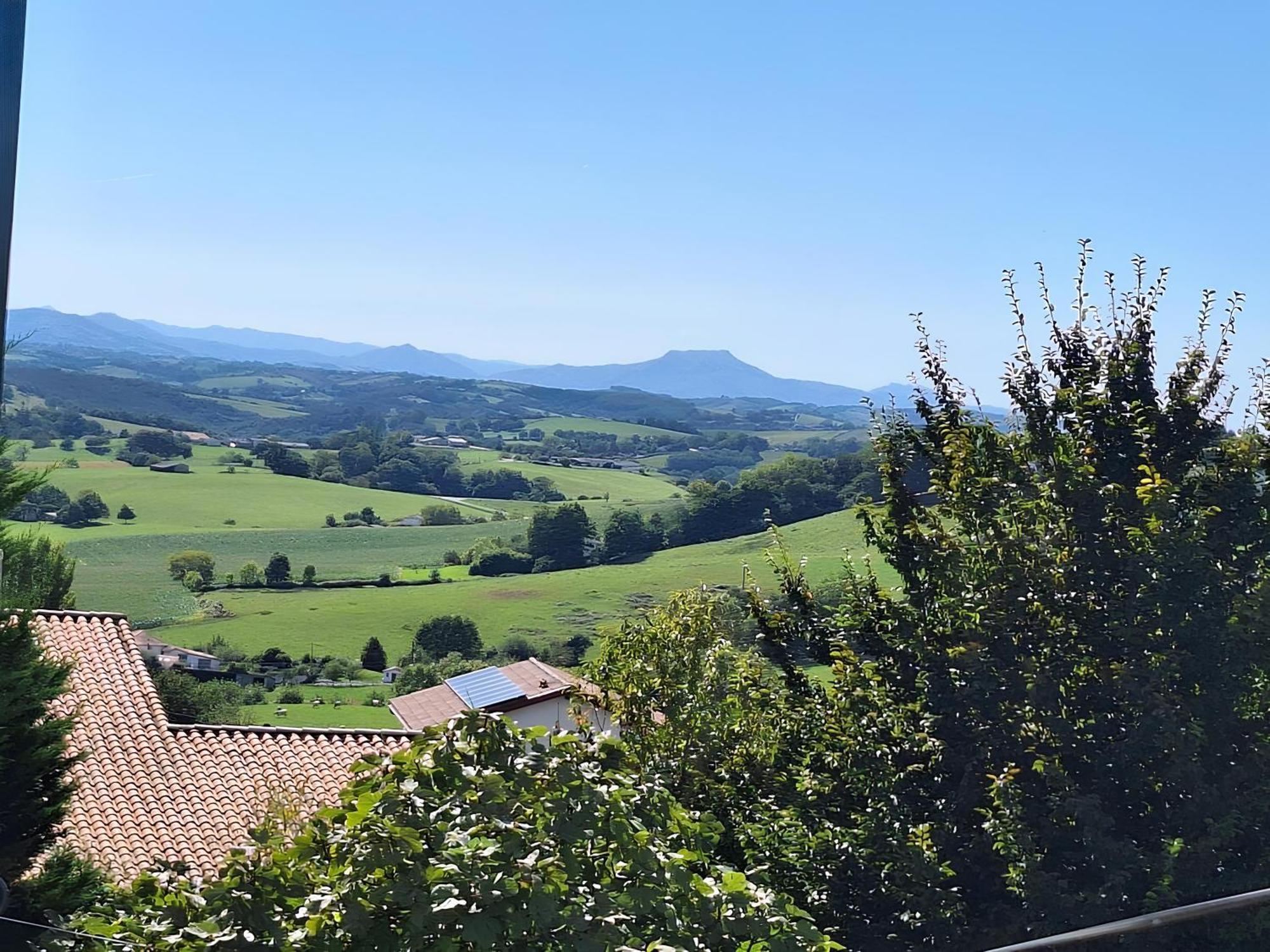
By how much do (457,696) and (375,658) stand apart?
10.0 meters

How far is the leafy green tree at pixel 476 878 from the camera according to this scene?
162 centimetres

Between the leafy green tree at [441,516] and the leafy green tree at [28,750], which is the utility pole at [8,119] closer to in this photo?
the leafy green tree at [28,750]

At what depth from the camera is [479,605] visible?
82.1 ft

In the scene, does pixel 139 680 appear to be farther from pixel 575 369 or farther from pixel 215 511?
pixel 575 369

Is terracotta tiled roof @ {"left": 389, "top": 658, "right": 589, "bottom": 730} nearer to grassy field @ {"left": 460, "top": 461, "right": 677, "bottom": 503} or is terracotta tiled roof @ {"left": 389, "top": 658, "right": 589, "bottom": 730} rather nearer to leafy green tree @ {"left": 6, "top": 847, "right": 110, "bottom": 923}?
leafy green tree @ {"left": 6, "top": 847, "right": 110, "bottom": 923}

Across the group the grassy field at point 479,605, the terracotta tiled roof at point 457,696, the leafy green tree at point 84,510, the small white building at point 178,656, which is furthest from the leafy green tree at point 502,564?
the terracotta tiled roof at point 457,696

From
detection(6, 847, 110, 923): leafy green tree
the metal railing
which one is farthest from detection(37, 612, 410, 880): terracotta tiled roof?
the metal railing

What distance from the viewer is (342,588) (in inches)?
1113

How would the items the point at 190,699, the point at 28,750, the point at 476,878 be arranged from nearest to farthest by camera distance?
1. the point at 476,878
2. the point at 28,750
3. the point at 190,699

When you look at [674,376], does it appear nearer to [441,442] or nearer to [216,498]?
[441,442]

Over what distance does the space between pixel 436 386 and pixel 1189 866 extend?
3985 centimetres

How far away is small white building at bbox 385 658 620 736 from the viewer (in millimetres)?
10625

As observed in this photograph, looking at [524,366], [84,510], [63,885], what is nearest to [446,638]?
[84,510]

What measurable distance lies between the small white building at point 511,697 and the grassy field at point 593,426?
950 inches
